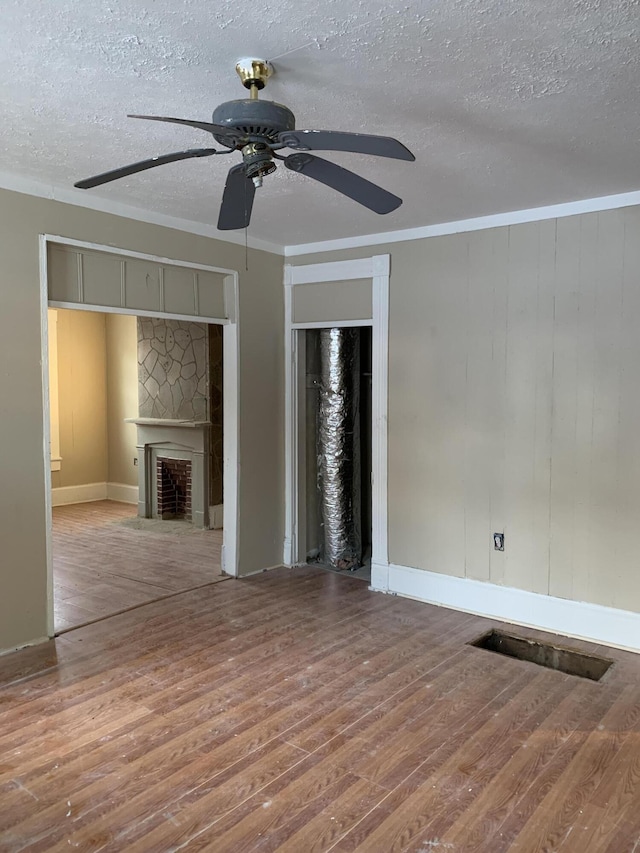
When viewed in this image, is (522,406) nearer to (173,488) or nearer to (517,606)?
(517,606)

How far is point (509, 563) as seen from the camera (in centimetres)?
401

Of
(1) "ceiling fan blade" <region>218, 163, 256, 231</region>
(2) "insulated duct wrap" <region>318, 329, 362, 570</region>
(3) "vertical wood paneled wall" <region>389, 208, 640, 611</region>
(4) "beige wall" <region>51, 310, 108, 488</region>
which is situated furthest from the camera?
(4) "beige wall" <region>51, 310, 108, 488</region>

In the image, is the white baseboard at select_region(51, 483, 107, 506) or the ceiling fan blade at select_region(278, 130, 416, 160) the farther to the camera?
the white baseboard at select_region(51, 483, 107, 506)

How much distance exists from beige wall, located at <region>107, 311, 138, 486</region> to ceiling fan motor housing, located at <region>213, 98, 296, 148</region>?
20.0ft

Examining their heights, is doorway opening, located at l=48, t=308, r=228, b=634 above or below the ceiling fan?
below

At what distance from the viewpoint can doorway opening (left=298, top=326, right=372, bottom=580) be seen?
16.3ft

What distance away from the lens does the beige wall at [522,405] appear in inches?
142

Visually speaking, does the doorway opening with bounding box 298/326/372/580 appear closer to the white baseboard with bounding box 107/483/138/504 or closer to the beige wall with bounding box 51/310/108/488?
the white baseboard with bounding box 107/483/138/504

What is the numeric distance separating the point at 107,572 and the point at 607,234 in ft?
13.4

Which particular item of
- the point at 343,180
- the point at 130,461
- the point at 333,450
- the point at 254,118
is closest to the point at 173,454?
the point at 130,461

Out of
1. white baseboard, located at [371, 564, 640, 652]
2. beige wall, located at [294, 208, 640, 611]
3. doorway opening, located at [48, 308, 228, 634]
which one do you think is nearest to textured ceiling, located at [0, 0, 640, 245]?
beige wall, located at [294, 208, 640, 611]

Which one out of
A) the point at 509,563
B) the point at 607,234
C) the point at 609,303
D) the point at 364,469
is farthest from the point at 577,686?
the point at 364,469

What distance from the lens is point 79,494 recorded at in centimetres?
797

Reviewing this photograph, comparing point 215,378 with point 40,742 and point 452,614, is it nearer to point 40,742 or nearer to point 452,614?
point 452,614
